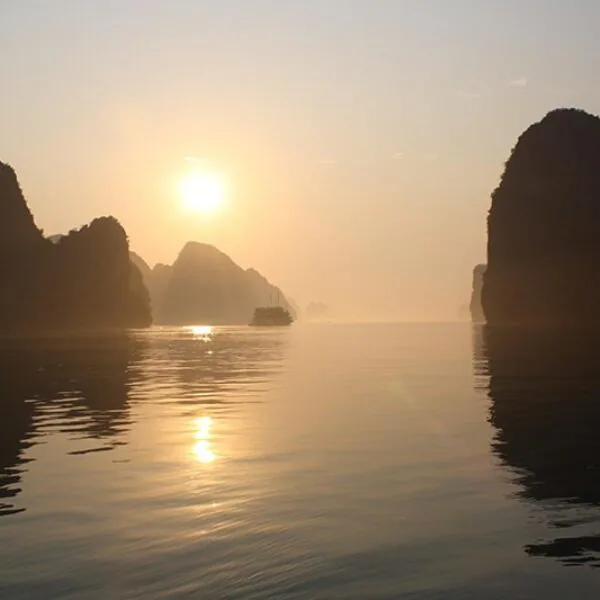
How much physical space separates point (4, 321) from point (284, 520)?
164 metres

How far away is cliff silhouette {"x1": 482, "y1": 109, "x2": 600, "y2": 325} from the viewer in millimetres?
178375

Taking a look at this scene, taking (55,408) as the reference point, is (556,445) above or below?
above

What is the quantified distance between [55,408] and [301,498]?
20388mm

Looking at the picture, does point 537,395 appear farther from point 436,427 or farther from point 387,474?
point 387,474

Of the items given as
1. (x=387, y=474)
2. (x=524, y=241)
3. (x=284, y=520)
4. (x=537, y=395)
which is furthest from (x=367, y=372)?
(x=524, y=241)

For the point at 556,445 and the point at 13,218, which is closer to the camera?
the point at 556,445

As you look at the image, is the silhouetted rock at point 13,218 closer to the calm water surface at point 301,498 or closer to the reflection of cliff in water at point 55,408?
the reflection of cliff in water at point 55,408

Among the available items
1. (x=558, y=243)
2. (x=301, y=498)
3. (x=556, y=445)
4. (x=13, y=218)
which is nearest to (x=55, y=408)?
(x=301, y=498)

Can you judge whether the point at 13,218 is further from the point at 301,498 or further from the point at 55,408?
the point at 301,498

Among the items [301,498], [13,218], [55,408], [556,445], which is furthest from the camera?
[13,218]

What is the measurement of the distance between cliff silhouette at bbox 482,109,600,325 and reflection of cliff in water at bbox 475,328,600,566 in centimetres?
13961

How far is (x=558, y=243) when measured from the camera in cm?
18625

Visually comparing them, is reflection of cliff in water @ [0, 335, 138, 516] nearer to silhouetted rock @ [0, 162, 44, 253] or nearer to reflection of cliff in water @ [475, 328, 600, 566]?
reflection of cliff in water @ [475, 328, 600, 566]

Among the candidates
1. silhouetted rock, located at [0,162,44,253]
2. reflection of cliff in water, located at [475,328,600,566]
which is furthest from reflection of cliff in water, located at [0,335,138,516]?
silhouetted rock, located at [0,162,44,253]
